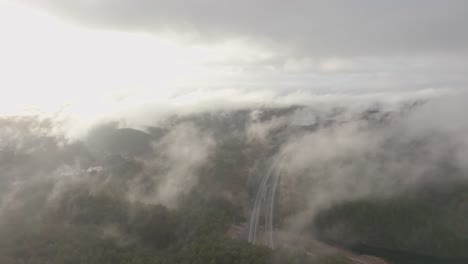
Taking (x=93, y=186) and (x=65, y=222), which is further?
(x=93, y=186)

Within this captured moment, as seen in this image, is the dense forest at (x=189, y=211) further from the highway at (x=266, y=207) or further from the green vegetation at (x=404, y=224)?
the highway at (x=266, y=207)

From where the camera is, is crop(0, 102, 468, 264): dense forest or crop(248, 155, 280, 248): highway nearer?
crop(0, 102, 468, 264): dense forest

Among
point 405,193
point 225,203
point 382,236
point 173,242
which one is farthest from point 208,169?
point 405,193

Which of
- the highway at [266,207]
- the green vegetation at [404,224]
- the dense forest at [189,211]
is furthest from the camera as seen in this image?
the green vegetation at [404,224]

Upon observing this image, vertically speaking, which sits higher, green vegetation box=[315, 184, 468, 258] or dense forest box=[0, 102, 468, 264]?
dense forest box=[0, 102, 468, 264]

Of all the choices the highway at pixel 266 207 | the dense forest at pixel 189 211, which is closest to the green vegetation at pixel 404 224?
the dense forest at pixel 189 211

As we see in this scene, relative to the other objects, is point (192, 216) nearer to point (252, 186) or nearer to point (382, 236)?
point (252, 186)

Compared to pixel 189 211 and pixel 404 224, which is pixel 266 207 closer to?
pixel 189 211

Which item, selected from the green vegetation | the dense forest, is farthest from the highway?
the green vegetation

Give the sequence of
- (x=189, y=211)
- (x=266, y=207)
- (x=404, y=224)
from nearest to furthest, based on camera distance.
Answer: (x=189, y=211) < (x=266, y=207) < (x=404, y=224)

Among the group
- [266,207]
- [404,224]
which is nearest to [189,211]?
[266,207]

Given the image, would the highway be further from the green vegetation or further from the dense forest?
the green vegetation
